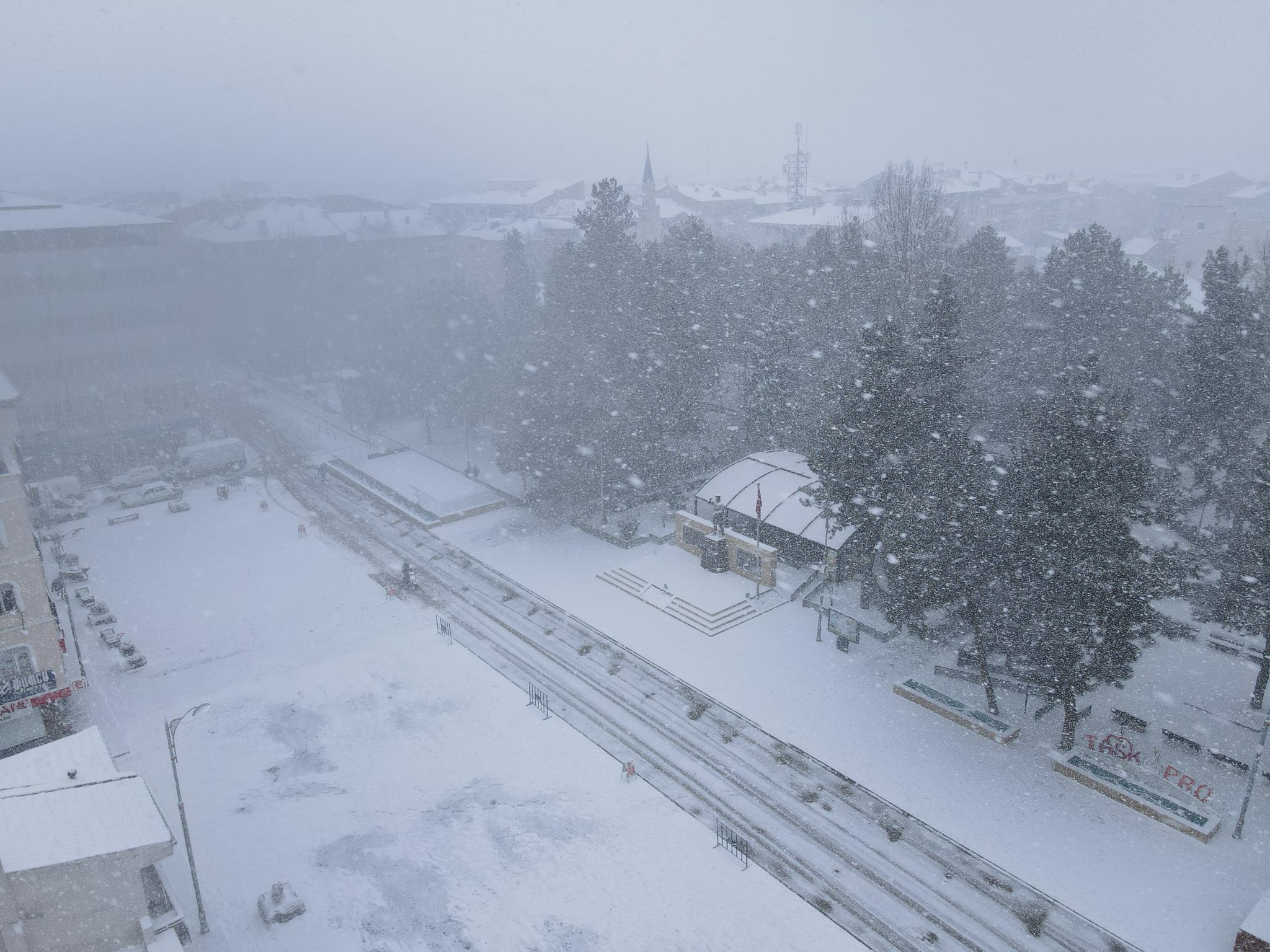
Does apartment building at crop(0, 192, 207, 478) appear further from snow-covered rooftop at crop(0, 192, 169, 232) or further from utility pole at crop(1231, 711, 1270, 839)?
utility pole at crop(1231, 711, 1270, 839)

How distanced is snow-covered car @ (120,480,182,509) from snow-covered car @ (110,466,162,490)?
1.64 meters

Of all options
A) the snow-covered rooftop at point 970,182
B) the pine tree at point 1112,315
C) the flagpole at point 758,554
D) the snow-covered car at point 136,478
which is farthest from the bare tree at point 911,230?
the snow-covered rooftop at point 970,182

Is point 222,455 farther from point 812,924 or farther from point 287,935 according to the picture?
point 812,924

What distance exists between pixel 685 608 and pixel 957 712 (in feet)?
33.1

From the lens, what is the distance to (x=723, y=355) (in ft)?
144

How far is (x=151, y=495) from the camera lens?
40.7 m

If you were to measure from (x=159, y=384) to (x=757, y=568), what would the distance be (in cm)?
Answer: 4248

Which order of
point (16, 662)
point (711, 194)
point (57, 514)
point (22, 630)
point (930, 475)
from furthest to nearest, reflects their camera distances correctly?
point (711, 194), point (57, 514), point (16, 662), point (22, 630), point (930, 475)

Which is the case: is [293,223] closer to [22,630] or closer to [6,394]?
[6,394]

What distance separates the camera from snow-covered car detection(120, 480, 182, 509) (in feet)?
131

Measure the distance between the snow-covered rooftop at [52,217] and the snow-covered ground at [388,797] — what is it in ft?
94.0

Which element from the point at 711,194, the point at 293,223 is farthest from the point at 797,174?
the point at 293,223

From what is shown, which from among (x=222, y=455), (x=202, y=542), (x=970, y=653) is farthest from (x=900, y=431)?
(x=222, y=455)

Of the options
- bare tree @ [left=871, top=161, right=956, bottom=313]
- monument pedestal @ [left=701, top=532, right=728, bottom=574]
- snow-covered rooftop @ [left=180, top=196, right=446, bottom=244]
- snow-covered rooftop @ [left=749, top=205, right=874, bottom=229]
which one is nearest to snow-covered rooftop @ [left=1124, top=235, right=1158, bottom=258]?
snow-covered rooftop @ [left=749, top=205, right=874, bottom=229]
